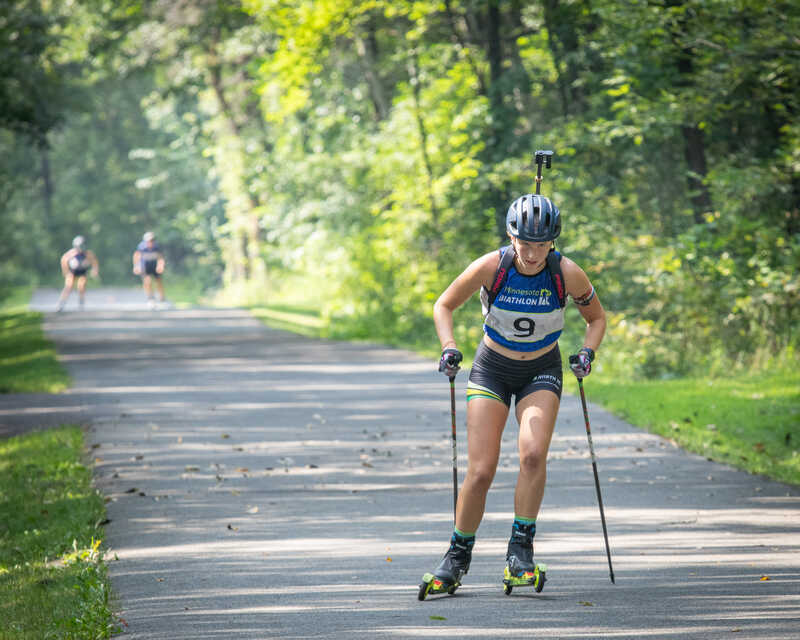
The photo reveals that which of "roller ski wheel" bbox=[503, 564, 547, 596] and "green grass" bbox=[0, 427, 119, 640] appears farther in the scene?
"roller ski wheel" bbox=[503, 564, 547, 596]

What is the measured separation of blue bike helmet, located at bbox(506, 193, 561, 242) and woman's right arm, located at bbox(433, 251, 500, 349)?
0.80 feet

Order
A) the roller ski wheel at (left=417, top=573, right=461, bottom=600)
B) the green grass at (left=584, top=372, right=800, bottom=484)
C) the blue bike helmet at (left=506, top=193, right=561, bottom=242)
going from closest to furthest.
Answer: the blue bike helmet at (left=506, top=193, right=561, bottom=242) < the roller ski wheel at (left=417, top=573, right=461, bottom=600) < the green grass at (left=584, top=372, right=800, bottom=484)

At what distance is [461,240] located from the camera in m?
22.3

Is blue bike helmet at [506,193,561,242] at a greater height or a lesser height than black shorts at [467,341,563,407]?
greater

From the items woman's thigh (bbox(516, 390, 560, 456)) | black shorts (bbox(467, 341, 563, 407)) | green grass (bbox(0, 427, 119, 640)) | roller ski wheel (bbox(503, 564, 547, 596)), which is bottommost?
green grass (bbox(0, 427, 119, 640))

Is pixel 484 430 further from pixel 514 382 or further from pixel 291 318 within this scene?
pixel 291 318

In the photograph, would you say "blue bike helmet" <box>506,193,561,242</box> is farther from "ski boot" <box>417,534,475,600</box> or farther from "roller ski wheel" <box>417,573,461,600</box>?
"roller ski wheel" <box>417,573,461,600</box>

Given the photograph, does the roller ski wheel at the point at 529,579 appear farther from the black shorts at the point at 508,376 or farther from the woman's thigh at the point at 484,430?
the black shorts at the point at 508,376

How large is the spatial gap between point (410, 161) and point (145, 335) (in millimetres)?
6711

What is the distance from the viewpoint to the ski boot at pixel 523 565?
621 centimetres

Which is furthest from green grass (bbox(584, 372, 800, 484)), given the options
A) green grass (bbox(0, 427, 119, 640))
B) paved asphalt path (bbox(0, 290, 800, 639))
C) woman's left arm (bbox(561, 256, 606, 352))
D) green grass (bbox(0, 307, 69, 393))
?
green grass (bbox(0, 307, 69, 393))

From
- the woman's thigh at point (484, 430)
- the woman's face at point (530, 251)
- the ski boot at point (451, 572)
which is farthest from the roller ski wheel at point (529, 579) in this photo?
the woman's face at point (530, 251)

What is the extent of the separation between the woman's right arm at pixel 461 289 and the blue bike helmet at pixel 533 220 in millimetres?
245

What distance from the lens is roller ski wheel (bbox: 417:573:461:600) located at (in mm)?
6262
